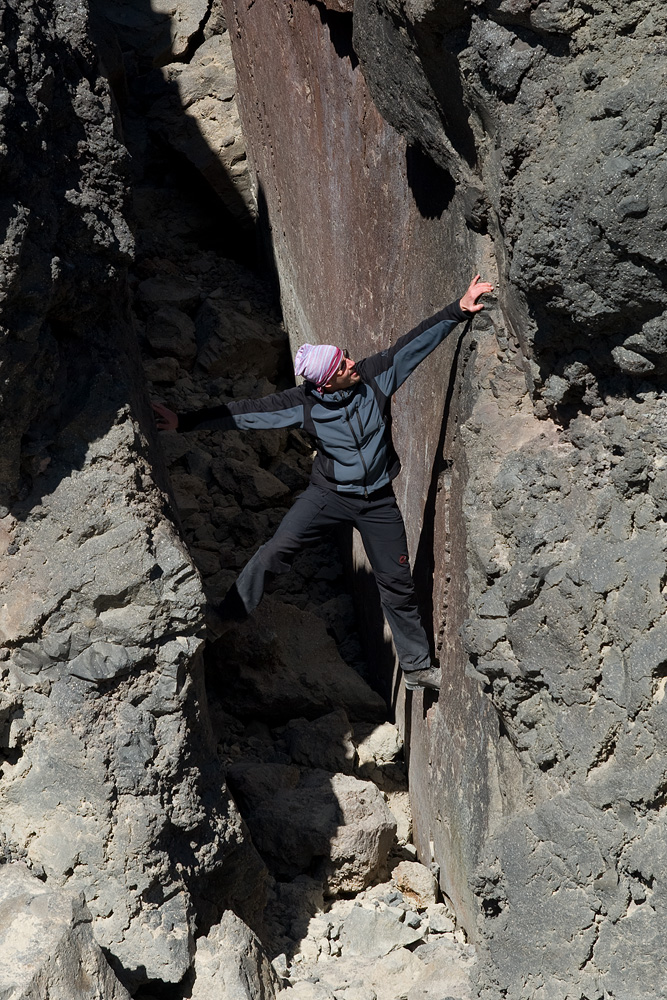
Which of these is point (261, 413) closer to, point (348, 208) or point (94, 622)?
point (348, 208)

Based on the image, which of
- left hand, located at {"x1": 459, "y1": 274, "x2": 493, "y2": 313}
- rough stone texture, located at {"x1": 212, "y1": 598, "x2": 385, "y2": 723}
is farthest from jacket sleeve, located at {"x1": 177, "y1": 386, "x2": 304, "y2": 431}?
rough stone texture, located at {"x1": 212, "y1": 598, "x2": 385, "y2": 723}

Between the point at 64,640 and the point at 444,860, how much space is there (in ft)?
5.98

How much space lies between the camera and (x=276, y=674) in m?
4.45

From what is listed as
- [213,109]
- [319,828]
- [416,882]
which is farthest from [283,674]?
[213,109]

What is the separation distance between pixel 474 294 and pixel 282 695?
7.68 feet

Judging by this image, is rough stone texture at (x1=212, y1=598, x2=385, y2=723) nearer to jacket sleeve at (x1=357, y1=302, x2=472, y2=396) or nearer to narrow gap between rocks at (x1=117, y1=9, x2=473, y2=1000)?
narrow gap between rocks at (x1=117, y1=9, x2=473, y2=1000)

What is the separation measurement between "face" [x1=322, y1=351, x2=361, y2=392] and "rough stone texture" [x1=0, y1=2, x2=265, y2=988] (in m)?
0.85

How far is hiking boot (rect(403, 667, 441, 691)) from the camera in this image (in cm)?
366

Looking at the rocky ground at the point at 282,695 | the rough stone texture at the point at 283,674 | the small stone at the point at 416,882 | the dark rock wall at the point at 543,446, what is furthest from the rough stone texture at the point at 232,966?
the rough stone texture at the point at 283,674

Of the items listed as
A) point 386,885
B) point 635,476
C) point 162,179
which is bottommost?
point 386,885

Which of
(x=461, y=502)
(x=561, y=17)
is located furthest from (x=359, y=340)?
(x=561, y=17)

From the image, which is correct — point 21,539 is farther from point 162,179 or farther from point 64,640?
point 162,179

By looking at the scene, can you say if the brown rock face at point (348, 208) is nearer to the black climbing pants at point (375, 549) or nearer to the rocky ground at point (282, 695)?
the black climbing pants at point (375, 549)

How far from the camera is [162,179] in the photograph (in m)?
6.52
